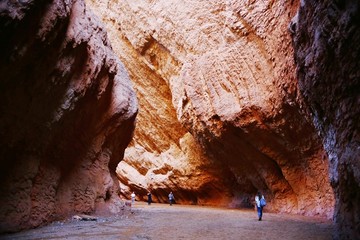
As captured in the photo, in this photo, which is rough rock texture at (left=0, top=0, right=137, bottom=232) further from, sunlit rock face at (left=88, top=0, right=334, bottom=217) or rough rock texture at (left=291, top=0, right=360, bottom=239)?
rough rock texture at (left=291, top=0, right=360, bottom=239)

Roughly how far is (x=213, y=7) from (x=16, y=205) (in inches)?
566

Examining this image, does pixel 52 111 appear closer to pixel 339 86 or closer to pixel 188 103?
pixel 339 86

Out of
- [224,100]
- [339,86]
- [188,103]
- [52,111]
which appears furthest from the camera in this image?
[188,103]

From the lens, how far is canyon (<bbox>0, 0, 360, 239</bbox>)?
6613 millimetres

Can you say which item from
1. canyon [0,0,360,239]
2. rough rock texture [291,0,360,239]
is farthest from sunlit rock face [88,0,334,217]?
rough rock texture [291,0,360,239]

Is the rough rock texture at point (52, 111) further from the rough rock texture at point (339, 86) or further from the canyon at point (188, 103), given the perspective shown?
the rough rock texture at point (339, 86)

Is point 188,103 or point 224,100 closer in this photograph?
point 224,100

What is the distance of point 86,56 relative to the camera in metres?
10.5

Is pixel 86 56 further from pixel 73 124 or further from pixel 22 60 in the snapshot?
pixel 22 60

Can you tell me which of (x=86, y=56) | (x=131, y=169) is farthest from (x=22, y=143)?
(x=131, y=169)

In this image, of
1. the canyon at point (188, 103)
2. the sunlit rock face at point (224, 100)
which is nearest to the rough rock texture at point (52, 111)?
the canyon at point (188, 103)

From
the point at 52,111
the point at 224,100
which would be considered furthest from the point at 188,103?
the point at 52,111

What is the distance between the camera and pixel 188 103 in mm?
19703

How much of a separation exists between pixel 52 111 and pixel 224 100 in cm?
947
